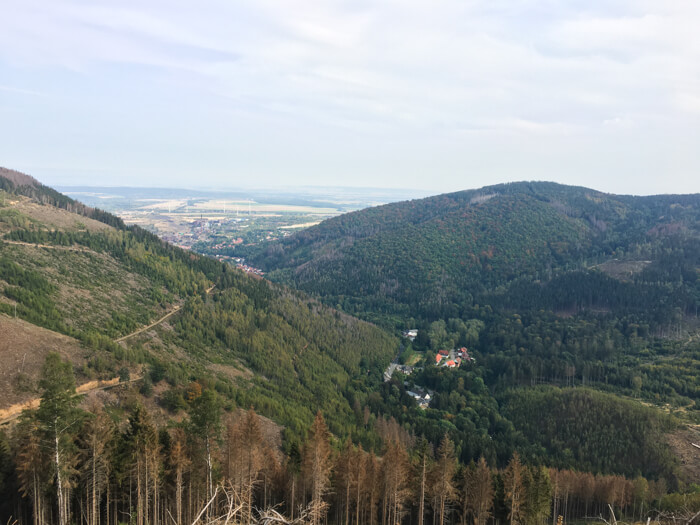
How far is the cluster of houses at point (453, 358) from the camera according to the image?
288 feet

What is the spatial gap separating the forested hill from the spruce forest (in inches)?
66.3

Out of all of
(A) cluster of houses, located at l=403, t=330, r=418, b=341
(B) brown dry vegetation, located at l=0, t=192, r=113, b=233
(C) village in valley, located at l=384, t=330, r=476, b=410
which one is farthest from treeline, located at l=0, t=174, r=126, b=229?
(A) cluster of houses, located at l=403, t=330, r=418, b=341

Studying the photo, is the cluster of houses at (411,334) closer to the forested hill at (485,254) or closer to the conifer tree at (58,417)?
the forested hill at (485,254)

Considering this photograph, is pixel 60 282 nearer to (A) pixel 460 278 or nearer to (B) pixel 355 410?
(B) pixel 355 410

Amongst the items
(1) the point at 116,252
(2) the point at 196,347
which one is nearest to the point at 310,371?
(2) the point at 196,347

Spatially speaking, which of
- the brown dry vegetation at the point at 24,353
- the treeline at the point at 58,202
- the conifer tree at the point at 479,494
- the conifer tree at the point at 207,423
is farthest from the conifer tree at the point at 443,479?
the treeline at the point at 58,202

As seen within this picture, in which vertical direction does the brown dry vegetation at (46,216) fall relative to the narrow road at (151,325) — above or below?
above

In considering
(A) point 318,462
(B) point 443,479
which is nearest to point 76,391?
(A) point 318,462

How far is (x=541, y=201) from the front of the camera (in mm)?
197750

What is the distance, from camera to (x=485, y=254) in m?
159

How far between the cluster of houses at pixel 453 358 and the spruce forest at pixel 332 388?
886mm

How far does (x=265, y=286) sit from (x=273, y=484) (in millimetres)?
65564

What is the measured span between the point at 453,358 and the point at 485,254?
254ft

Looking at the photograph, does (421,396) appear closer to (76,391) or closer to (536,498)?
(536,498)
